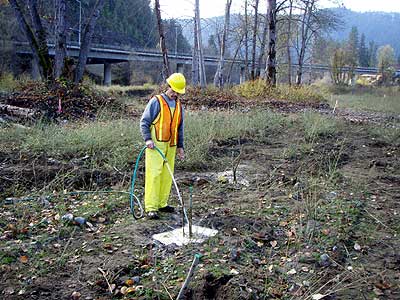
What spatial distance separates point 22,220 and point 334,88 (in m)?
50.8

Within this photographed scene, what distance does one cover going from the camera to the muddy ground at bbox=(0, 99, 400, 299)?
11.1 ft

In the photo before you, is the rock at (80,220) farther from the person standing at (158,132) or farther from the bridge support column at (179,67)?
the bridge support column at (179,67)

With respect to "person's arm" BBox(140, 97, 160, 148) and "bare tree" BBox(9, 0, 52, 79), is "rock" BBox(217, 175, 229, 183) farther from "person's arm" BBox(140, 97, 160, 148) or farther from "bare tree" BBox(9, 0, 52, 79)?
"bare tree" BBox(9, 0, 52, 79)

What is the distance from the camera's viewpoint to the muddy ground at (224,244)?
11.1 feet

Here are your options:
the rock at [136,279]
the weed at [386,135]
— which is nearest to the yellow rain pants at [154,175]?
the rock at [136,279]

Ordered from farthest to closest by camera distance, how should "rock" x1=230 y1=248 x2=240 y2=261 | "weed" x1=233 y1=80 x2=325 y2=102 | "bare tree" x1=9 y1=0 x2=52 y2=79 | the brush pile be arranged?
1. "weed" x1=233 y1=80 x2=325 y2=102
2. "bare tree" x1=9 y1=0 x2=52 y2=79
3. the brush pile
4. "rock" x1=230 y1=248 x2=240 y2=261

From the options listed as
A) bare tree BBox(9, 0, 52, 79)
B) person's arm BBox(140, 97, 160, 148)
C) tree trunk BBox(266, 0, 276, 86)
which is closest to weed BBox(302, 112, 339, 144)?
person's arm BBox(140, 97, 160, 148)

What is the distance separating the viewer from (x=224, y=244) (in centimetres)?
418

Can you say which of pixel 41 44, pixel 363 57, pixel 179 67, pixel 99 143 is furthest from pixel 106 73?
pixel 363 57

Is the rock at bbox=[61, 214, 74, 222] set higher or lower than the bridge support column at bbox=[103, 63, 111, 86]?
lower

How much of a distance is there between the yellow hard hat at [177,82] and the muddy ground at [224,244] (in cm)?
158

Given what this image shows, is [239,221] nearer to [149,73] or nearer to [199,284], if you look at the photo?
[199,284]

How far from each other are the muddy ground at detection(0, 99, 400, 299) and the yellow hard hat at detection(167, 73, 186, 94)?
1580 mm

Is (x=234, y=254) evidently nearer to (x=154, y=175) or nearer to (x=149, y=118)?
(x=154, y=175)
